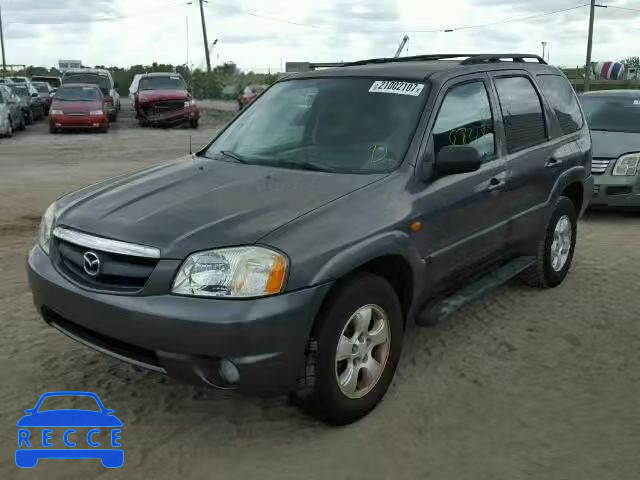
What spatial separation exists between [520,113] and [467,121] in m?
0.81

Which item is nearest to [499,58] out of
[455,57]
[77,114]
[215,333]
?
[455,57]

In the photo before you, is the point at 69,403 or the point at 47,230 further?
the point at 47,230

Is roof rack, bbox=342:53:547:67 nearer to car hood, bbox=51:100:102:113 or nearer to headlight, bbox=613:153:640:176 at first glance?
headlight, bbox=613:153:640:176

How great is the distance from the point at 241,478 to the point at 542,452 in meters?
1.42

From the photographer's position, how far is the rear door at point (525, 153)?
15.0 ft

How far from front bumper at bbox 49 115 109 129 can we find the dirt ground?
16.3 metres

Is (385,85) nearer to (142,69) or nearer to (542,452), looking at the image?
(542,452)

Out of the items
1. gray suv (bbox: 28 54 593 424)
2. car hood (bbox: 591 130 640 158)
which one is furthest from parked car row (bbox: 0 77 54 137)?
gray suv (bbox: 28 54 593 424)

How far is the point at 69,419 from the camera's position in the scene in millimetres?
3389

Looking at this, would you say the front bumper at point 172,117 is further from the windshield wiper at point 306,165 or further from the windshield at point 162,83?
the windshield wiper at point 306,165

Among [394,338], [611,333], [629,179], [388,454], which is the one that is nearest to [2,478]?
[388,454]

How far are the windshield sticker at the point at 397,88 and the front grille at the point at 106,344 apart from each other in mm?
2117

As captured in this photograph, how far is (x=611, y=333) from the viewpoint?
15.1ft

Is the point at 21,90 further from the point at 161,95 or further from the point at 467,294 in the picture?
the point at 467,294
